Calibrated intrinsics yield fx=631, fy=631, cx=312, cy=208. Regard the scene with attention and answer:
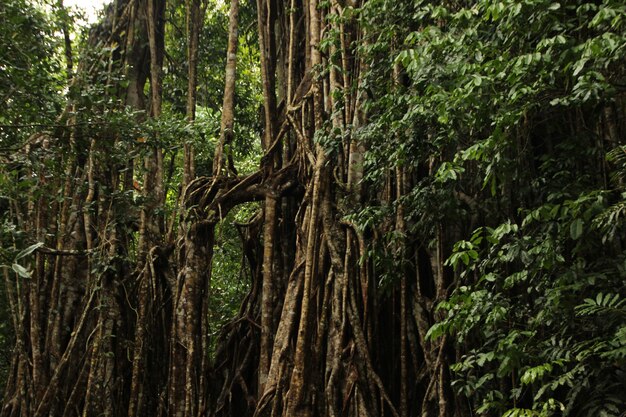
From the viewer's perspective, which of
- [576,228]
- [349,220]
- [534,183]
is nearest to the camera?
[576,228]

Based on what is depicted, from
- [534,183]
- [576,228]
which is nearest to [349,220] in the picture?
[534,183]

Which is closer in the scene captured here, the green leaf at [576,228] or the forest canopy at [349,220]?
the green leaf at [576,228]

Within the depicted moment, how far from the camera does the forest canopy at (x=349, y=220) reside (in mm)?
2916

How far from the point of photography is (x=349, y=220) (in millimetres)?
4301

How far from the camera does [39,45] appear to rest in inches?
169

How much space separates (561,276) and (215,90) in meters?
6.35

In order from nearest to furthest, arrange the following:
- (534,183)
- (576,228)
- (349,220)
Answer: (576,228) < (534,183) < (349,220)

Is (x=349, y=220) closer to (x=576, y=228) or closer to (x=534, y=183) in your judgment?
(x=534, y=183)

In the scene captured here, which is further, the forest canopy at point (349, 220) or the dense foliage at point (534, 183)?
the forest canopy at point (349, 220)

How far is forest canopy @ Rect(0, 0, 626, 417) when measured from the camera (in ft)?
9.57

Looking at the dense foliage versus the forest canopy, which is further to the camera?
the forest canopy

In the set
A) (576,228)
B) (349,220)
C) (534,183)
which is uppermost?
(349,220)

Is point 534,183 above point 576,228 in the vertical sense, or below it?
above

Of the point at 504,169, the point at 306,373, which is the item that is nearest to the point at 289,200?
the point at 306,373
